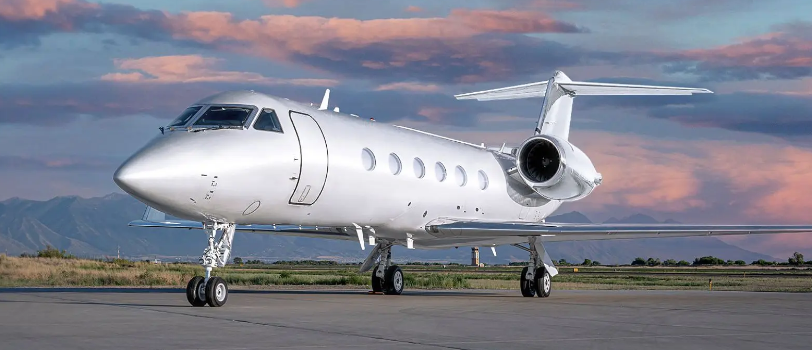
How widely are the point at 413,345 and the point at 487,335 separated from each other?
167 cm

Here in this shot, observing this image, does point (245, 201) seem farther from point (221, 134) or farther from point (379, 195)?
point (379, 195)

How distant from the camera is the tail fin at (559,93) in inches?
1095

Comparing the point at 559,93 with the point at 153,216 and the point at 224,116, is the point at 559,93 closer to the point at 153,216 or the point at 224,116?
the point at 153,216

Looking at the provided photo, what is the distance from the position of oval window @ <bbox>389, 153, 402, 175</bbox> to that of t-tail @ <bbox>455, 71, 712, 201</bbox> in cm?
481

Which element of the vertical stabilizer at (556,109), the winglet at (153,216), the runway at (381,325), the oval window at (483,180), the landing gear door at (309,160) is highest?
the vertical stabilizer at (556,109)

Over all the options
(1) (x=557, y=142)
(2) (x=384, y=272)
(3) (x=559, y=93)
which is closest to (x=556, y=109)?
(3) (x=559, y=93)

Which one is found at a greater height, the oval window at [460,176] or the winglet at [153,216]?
the oval window at [460,176]

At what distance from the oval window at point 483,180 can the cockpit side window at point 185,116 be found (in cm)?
947

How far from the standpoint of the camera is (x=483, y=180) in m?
25.7

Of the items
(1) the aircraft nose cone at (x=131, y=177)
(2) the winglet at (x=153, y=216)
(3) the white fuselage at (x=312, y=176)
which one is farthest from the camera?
(2) the winglet at (x=153, y=216)

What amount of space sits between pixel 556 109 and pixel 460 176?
5.74 metres

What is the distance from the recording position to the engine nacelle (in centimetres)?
2492

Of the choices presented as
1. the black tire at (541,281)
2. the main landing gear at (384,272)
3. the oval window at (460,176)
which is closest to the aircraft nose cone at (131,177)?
the oval window at (460,176)

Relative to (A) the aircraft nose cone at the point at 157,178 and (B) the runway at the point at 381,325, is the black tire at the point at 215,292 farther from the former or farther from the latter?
(A) the aircraft nose cone at the point at 157,178
